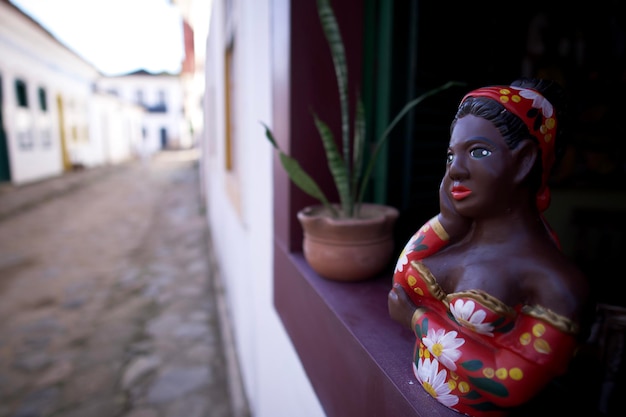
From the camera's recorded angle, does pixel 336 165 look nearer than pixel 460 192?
No

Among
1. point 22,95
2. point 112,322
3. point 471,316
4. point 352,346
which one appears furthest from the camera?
point 22,95

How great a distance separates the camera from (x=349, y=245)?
3.48 ft

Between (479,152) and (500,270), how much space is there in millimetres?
157

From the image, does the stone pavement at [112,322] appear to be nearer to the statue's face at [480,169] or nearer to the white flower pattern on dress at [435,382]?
the white flower pattern on dress at [435,382]

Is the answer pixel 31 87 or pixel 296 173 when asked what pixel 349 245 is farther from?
pixel 31 87

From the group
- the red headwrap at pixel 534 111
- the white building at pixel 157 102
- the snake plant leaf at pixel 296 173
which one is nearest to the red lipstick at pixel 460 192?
the red headwrap at pixel 534 111

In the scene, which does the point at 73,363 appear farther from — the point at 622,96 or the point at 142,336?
the point at 622,96

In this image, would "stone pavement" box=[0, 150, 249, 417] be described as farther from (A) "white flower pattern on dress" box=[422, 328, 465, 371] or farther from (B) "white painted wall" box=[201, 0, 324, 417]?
(A) "white flower pattern on dress" box=[422, 328, 465, 371]

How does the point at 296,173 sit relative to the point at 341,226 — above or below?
above

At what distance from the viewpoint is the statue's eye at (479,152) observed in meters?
0.52

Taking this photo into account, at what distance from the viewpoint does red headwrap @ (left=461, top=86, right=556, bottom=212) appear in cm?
50

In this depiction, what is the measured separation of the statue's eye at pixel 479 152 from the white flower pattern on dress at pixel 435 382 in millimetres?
312

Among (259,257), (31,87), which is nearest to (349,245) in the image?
(259,257)

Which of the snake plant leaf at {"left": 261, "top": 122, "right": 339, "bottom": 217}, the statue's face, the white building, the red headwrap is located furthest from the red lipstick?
the white building
